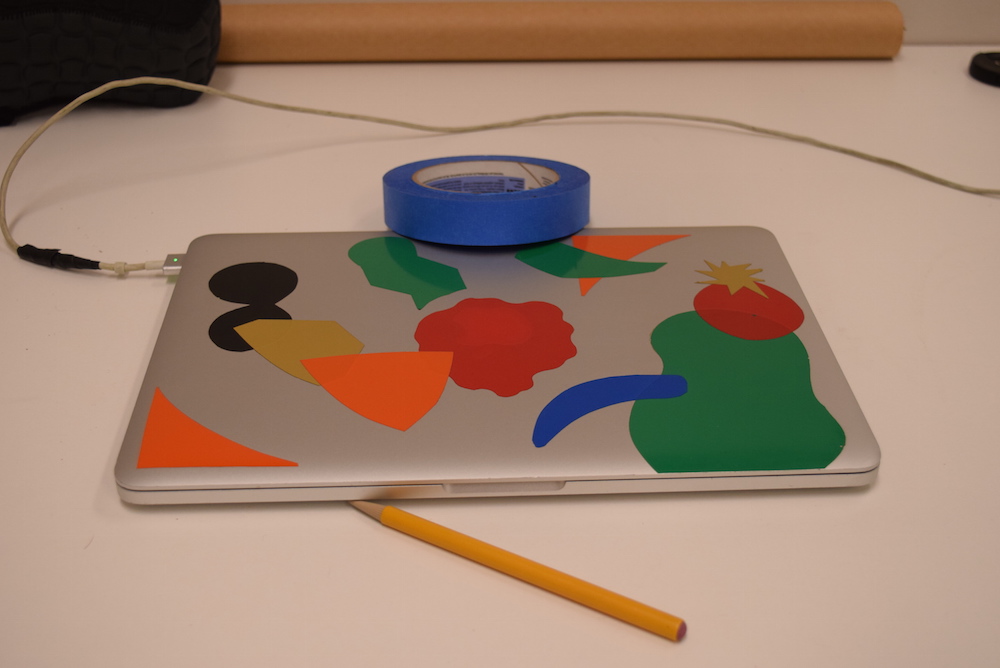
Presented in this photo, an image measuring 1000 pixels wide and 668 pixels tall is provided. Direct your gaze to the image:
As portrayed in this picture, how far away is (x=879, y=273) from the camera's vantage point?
639mm

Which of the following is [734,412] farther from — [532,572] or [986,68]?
[986,68]

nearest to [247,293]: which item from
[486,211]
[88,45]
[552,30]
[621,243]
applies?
[486,211]

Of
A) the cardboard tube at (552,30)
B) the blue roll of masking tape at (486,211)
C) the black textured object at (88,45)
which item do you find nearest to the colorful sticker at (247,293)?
the blue roll of masking tape at (486,211)

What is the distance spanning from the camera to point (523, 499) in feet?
1.39

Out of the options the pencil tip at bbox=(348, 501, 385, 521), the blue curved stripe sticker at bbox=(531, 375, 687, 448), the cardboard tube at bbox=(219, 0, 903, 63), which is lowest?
the pencil tip at bbox=(348, 501, 385, 521)

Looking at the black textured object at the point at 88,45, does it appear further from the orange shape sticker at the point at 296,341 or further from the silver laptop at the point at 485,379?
the orange shape sticker at the point at 296,341

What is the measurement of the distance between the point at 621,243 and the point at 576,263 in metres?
0.05

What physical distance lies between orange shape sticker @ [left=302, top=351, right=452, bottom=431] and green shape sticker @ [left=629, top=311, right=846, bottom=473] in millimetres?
120

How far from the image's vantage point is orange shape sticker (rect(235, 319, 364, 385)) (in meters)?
0.48

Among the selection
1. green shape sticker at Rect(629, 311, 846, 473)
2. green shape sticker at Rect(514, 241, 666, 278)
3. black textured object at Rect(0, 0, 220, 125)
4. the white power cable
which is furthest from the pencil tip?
black textured object at Rect(0, 0, 220, 125)

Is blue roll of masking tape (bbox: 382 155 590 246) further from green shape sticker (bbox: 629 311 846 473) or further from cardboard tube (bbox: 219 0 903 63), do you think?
cardboard tube (bbox: 219 0 903 63)

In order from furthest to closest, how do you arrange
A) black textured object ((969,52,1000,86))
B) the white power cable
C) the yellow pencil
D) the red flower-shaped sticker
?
black textured object ((969,52,1000,86))
the white power cable
the red flower-shaped sticker
the yellow pencil

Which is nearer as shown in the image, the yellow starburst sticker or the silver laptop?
the silver laptop

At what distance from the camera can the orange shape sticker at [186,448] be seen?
0.41 meters
